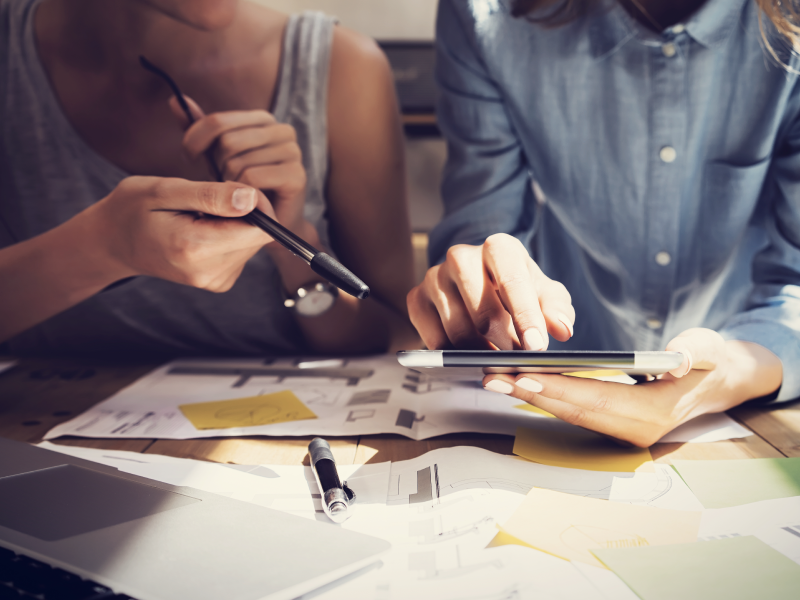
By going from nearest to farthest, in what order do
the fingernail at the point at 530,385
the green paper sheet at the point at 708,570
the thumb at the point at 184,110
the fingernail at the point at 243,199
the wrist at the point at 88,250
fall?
the green paper sheet at the point at 708,570 → the fingernail at the point at 530,385 → the fingernail at the point at 243,199 → the wrist at the point at 88,250 → the thumb at the point at 184,110

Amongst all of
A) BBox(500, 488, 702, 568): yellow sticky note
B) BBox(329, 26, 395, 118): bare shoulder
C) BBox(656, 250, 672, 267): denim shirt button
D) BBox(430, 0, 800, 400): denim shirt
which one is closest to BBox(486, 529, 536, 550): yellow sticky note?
BBox(500, 488, 702, 568): yellow sticky note

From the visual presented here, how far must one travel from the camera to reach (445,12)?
2.51 ft

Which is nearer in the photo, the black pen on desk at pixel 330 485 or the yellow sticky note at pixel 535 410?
the black pen on desk at pixel 330 485

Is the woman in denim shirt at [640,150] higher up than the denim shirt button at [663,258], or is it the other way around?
the woman in denim shirt at [640,150]

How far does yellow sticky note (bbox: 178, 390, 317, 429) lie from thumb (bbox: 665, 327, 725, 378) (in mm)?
323

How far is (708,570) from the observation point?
28 centimetres

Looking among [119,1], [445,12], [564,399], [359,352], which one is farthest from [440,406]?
[119,1]

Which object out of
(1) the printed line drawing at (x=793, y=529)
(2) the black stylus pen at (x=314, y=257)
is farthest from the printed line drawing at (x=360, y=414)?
(1) the printed line drawing at (x=793, y=529)

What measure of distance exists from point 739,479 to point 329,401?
36 centimetres

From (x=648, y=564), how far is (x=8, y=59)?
3.13ft

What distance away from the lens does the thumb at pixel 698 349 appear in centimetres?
43

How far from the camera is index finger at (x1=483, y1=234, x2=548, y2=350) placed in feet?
1.31

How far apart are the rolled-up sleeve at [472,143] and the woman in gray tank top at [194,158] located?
0.12 meters

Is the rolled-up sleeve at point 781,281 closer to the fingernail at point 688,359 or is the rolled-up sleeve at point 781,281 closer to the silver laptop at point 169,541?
the fingernail at point 688,359
